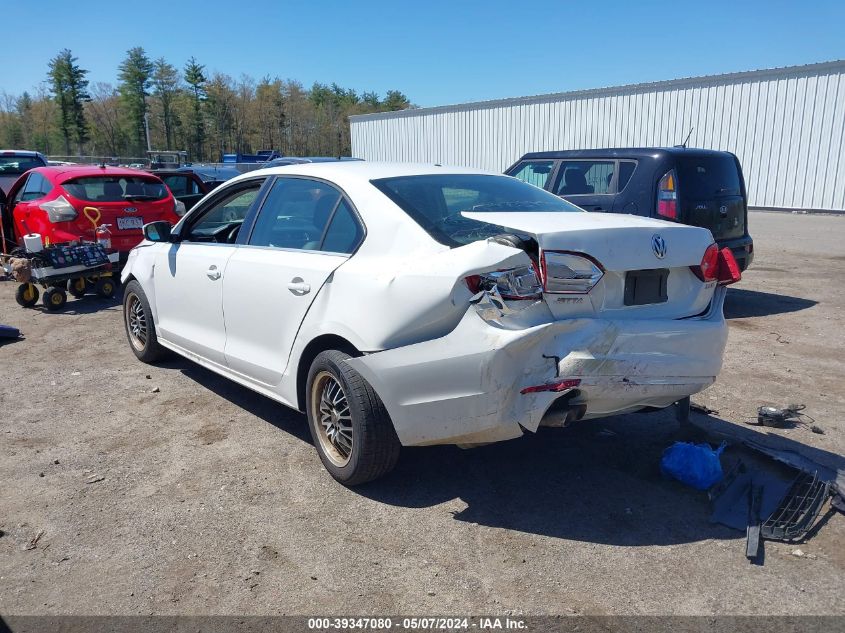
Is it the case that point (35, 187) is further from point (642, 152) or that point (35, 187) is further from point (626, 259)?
point (626, 259)

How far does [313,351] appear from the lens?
13.0ft

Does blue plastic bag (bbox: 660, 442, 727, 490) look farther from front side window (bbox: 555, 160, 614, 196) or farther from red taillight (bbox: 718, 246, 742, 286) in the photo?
front side window (bbox: 555, 160, 614, 196)

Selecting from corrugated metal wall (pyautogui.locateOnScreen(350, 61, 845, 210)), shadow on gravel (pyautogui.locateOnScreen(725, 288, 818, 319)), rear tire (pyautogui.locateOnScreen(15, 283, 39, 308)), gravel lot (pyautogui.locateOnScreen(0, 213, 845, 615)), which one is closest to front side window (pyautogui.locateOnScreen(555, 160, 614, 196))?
shadow on gravel (pyautogui.locateOnScreen(725, 288, 818, 319))

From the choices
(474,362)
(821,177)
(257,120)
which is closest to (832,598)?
(474,362)

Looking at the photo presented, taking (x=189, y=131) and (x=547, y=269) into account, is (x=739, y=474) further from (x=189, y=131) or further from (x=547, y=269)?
(x=189, y=131)

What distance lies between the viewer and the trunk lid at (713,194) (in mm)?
7641

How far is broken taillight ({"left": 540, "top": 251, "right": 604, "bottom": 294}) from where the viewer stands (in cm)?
321

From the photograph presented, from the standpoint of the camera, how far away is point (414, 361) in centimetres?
330

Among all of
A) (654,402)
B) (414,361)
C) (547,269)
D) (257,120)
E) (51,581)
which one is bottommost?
(51,581)

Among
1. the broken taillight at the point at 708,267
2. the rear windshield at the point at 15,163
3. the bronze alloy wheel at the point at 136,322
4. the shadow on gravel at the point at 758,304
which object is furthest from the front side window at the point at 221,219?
the rear windshield at the point at 15,163

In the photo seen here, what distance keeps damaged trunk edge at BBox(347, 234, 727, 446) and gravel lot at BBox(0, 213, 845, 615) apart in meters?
0.56

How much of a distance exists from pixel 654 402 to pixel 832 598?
45.0 inches

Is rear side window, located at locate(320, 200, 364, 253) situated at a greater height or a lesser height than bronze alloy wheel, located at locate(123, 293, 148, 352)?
greater

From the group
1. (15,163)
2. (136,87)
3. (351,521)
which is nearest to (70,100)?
(136,87)
